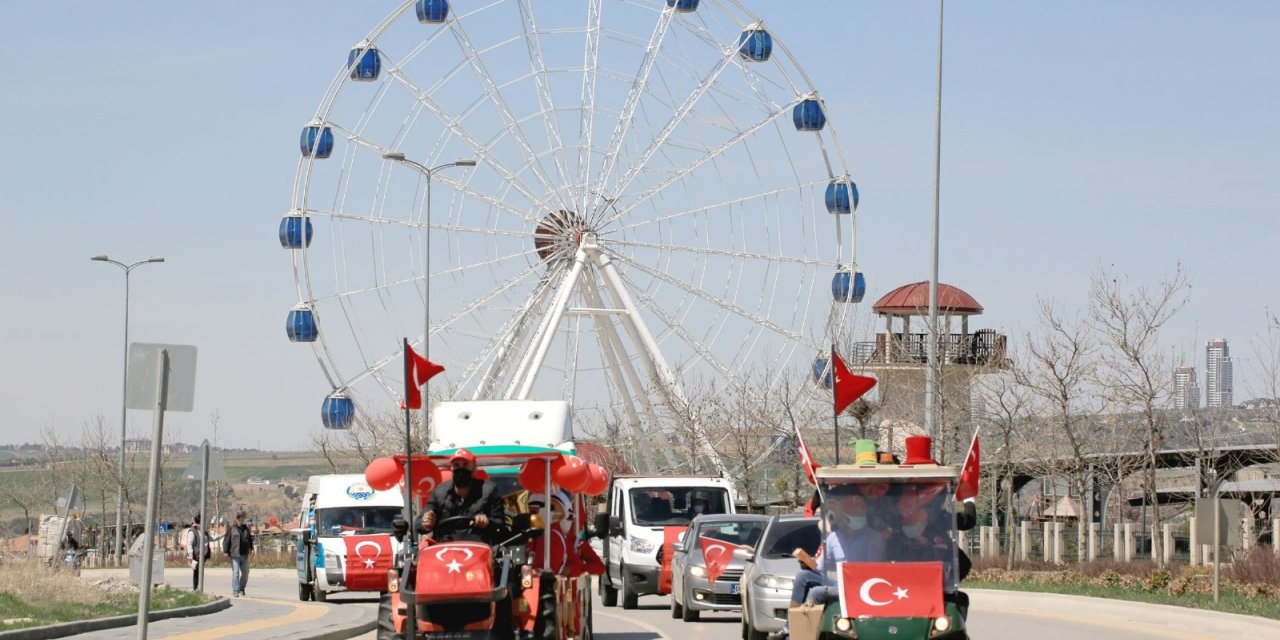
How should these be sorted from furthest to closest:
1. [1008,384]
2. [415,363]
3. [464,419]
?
[1008,384] → [464,419] → [415,363]

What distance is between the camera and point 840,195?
48.9m

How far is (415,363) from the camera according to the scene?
16734 mm

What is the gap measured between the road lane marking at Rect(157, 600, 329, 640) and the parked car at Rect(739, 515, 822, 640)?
6.14 meters

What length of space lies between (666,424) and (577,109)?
1256 cm

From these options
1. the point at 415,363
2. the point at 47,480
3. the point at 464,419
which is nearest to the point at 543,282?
the point at 464,419

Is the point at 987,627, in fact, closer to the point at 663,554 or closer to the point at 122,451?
the point at 663,554

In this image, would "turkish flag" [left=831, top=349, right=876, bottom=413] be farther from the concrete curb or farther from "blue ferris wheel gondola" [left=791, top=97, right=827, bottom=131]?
"blue ferris wheel gondola" [left=791, top=97, right=827, bottom=131]

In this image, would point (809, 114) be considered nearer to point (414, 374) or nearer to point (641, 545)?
point (641, 545)

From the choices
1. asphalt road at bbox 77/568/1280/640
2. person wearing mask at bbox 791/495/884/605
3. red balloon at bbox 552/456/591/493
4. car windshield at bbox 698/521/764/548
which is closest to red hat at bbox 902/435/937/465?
person wearing mask at bbox 791/495/884/605

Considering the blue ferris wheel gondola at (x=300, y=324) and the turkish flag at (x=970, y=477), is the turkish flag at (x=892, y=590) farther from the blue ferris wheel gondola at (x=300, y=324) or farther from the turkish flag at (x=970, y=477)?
the blue ferris wheel gondola at (x=300, y=324)

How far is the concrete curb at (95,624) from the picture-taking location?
18.7m

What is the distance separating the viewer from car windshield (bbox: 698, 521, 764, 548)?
2503 cm

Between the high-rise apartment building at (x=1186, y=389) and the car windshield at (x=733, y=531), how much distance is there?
20.2 metres

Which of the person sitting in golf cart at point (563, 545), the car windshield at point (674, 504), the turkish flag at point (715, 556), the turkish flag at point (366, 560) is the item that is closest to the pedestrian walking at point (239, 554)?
the turkish flag at point (366, 560)
